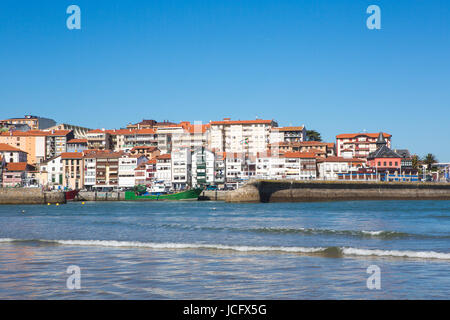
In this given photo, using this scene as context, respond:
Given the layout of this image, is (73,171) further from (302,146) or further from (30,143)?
(302,146)

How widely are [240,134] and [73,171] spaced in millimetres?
51498

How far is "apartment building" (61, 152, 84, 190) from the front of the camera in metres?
144

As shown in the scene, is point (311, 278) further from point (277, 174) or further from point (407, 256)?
point (277, 174)

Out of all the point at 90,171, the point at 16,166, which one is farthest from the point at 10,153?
the point at 90,171

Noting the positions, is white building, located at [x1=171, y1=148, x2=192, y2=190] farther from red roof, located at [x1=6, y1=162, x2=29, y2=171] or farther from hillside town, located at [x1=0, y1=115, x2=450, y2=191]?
red roof, located at [x1=6, y1=162, x2=29, y2=171]

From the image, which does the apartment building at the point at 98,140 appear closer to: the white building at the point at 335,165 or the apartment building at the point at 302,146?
the apartment building at the point at 302,146

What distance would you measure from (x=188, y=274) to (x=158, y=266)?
190 centimetres

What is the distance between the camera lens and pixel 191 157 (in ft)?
443

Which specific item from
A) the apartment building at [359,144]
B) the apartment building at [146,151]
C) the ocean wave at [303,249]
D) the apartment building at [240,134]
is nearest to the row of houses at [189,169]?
the apartment building at [146,151]

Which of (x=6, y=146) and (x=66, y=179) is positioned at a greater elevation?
(x=6, y=146)

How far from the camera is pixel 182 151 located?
134 m
